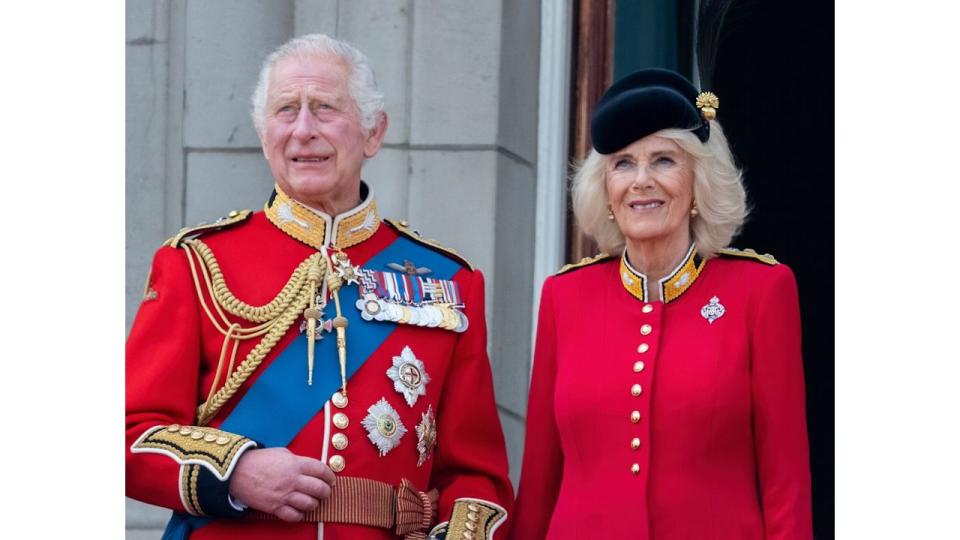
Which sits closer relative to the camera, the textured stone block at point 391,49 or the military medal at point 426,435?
the military medal at point 426,435

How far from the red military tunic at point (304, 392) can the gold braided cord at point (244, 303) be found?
0.06 ft

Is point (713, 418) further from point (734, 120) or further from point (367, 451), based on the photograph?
Answer: point (734, 120)

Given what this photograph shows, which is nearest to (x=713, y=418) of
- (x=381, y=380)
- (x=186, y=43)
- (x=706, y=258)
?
(x=706, y=258)

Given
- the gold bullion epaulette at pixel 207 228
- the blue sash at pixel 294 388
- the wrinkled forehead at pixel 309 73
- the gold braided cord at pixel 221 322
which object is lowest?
the blue sash at pixel 294 388

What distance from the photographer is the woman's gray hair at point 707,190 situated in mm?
4648

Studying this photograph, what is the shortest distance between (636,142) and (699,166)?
0.16 m

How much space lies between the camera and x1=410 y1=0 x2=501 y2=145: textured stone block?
5.96 meters

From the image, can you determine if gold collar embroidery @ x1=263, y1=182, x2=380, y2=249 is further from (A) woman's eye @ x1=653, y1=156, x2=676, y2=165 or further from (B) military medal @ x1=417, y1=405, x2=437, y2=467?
(A) woman's eye @ x1=653, y1=156, x2=676, y2=165

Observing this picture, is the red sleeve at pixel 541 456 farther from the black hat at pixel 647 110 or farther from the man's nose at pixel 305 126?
the man's nose at pixel 305 126

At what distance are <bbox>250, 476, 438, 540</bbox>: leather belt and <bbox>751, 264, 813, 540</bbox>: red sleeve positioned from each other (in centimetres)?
80

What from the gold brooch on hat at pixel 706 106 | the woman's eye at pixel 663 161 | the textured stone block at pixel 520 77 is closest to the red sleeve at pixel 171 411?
the woman's eye at pixel 663 161

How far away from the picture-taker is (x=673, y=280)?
183 inches

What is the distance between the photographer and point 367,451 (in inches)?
179

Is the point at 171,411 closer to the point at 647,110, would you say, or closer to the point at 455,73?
the point at 647,110
